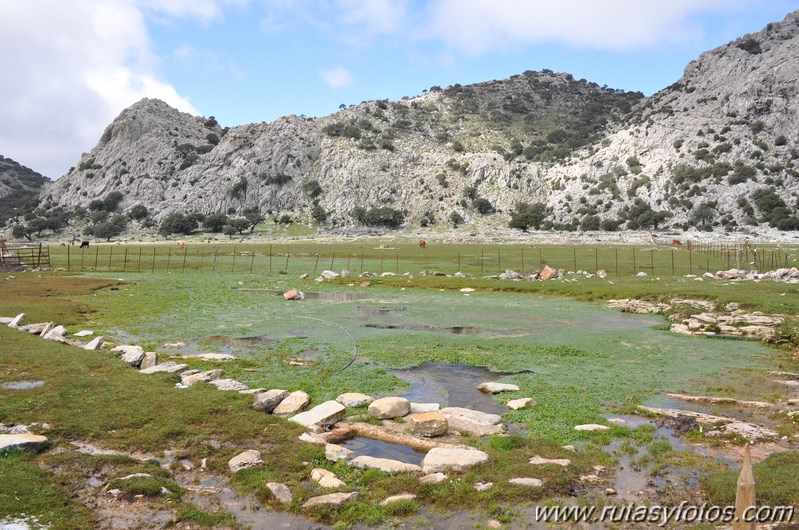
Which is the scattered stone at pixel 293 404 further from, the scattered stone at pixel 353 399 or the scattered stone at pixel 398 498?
the scattered stone at pixel 398 498

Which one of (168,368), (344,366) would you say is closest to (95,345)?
(168,368)

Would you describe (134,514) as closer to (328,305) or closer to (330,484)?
(330,484)

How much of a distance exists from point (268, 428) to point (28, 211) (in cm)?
20642

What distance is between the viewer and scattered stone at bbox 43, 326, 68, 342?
21244 millimetres

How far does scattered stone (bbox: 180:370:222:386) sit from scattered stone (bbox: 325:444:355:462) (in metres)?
6.67

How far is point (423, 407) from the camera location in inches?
549

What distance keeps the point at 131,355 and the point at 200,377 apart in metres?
3.81

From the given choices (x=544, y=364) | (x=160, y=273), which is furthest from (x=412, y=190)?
(x=544, y=364)

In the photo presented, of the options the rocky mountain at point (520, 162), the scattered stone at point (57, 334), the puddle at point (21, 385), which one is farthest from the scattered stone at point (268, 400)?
the rocky mountain at point (520, 162)

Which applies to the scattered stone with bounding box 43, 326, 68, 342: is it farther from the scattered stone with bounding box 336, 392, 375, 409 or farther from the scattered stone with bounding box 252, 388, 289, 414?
the scattered stone with bounding box 336, 392, 375, 409

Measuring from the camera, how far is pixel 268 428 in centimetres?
1231

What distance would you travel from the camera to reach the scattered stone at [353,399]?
47.2 feet

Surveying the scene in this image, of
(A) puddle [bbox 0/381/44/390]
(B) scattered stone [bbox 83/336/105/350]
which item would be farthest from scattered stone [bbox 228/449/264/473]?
(B) scattered stone [bbox 83/336/105/350]

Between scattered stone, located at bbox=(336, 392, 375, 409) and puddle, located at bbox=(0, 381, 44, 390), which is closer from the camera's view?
scattered stone, located at bbox=(336, 392, 375, 409)
